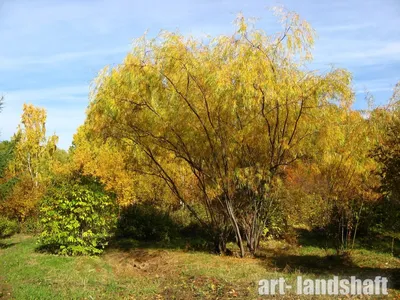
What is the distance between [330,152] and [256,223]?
319cm

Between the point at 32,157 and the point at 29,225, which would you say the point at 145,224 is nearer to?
the point at 29,225

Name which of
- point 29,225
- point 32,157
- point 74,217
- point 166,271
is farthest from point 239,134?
point 32,157

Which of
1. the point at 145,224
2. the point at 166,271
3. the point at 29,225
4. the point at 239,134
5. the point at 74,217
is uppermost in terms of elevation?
the point at 239,134

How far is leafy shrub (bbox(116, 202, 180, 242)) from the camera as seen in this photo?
15.9 meters

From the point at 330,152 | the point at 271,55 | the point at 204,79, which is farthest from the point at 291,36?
the point at 330,152

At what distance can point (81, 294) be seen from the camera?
7598mm

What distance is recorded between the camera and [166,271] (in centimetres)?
1012

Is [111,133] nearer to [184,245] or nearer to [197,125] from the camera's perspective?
[197,125]

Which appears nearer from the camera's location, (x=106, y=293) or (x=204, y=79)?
(x=106, y=293)

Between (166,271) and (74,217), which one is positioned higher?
(74,217)

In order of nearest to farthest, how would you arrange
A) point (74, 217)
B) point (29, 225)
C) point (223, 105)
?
point (223, 105) < point (74, 217) < point (29, 225)

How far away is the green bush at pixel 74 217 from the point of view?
39.1 feet

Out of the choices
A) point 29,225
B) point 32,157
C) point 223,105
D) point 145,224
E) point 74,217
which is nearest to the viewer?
point 223,105

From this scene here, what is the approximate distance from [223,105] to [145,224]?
8.04 m
